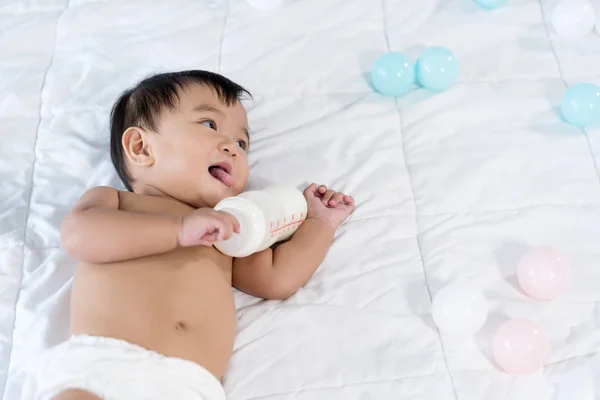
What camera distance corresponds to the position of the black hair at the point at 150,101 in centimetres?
130

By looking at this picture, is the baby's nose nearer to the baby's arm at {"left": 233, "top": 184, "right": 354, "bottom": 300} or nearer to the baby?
the baby

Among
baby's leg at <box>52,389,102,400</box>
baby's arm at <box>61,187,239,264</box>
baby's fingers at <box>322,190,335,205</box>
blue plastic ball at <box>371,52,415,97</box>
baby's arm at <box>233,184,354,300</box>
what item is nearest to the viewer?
baby's leg at <box>52,389,102,400</box>

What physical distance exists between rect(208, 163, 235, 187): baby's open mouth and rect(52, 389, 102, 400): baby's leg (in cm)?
44

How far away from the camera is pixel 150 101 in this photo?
1.31 meters

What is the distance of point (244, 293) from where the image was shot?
48.8 inches

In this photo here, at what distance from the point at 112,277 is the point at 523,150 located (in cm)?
79

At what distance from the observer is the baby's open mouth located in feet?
4.16

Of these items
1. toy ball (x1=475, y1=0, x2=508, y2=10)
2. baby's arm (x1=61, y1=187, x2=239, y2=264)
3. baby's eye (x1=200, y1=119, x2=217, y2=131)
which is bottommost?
baby's arm (x1=61, y1=187, x2=239, y2=264)

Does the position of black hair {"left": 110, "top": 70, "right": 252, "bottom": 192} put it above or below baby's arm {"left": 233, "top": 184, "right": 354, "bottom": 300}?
above

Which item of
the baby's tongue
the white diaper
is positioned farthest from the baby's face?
the white diaper

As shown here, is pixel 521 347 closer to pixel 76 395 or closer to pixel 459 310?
pixel 459 310

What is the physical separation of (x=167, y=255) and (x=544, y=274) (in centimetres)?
59

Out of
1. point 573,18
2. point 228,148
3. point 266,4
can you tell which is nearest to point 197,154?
point 228,148

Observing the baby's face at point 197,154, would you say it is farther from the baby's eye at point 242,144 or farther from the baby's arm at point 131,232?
the baby's arm at point 131,232
